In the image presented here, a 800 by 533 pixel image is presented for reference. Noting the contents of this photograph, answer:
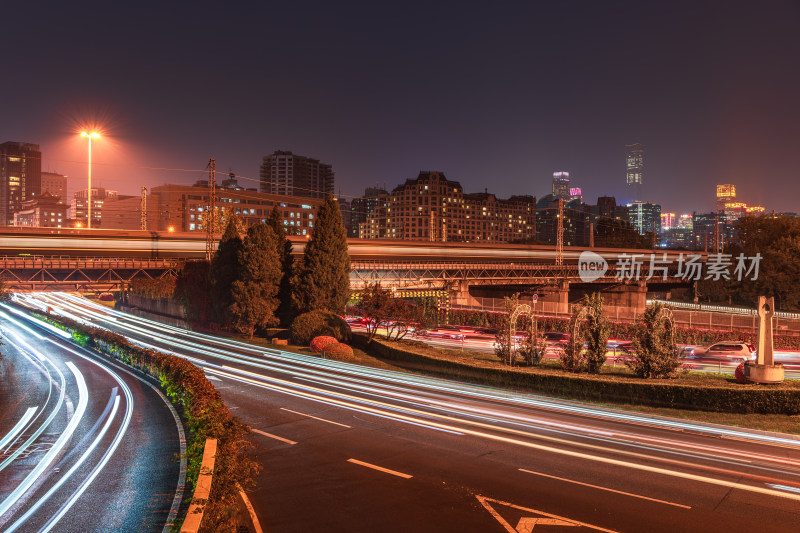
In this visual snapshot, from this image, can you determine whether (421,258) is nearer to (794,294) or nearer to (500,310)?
(500,310)

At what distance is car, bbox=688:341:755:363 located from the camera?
34.9 meters

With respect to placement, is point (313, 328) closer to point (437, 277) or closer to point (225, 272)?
point (225, 272)

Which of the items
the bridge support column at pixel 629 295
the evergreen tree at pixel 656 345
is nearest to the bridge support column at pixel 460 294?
the bridge support column at pixel 629 295

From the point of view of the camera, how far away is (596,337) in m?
27.8

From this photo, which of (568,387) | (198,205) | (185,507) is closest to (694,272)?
(568,387)

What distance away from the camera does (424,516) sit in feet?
36.9

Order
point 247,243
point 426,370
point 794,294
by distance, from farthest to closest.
Result: 1. point 794,294
2. point 247,243
3. point 426,370

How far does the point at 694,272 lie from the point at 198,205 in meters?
140

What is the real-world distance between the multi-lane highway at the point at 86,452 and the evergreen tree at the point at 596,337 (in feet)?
68.4

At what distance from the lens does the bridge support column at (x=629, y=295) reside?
3423 inches

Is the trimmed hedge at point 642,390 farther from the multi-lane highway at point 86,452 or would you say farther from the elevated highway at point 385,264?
the elevated highway at point 385,264

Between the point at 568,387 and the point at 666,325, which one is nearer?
the point at 568,387

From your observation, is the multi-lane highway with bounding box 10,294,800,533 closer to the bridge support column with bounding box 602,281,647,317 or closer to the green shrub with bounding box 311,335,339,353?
the green shrub with bounding box 311,335,339,353

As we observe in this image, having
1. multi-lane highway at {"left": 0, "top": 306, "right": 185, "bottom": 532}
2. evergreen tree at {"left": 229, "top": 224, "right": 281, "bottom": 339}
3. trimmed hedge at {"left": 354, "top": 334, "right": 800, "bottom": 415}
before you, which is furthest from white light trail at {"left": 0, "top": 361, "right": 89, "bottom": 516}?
trimmed hedge at {"left": 354, "top": 334, "right": 800, "bottom": 415}
